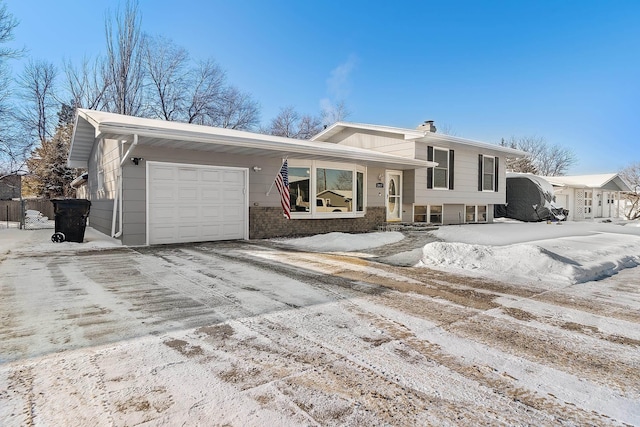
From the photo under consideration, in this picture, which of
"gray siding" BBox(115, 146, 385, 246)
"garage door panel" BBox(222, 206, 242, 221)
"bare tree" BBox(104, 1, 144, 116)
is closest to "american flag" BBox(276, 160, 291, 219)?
"gray siding" BBox(115, 146, 385, 246)

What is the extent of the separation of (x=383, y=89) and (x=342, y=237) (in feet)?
64.2

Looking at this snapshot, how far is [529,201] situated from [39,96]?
3261cm

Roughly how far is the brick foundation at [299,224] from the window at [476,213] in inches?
206

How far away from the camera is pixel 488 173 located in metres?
15.9

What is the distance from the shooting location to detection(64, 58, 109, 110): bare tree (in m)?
23.7

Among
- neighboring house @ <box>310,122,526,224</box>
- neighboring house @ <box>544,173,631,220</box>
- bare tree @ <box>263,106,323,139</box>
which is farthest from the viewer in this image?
bare tree @ <box>263,106,323,139</box>

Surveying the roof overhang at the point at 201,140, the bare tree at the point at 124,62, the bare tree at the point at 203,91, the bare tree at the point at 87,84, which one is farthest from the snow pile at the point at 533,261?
the bare tree at the point at 87,84

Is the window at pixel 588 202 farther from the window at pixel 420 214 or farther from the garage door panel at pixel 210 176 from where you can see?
the garage door panel at pixel 210 176

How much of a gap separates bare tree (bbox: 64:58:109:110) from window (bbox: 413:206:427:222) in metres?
22.9

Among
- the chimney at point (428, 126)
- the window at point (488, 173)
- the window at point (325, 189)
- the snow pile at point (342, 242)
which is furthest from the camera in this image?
the window at point (488, 173)

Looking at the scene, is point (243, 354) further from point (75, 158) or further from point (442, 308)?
point (75, 158)

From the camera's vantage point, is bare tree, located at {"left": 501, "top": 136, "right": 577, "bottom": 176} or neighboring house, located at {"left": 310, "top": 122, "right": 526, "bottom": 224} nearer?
neighboring house, located at {"left": 310, "top": 122, "right": 526, "bottom": 224}

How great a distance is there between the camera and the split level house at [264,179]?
26.3 feet

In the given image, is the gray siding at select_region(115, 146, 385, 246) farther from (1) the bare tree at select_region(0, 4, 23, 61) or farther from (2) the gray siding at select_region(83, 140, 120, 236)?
(1) the bare tree at select_region(0, 4, 23, 61)
